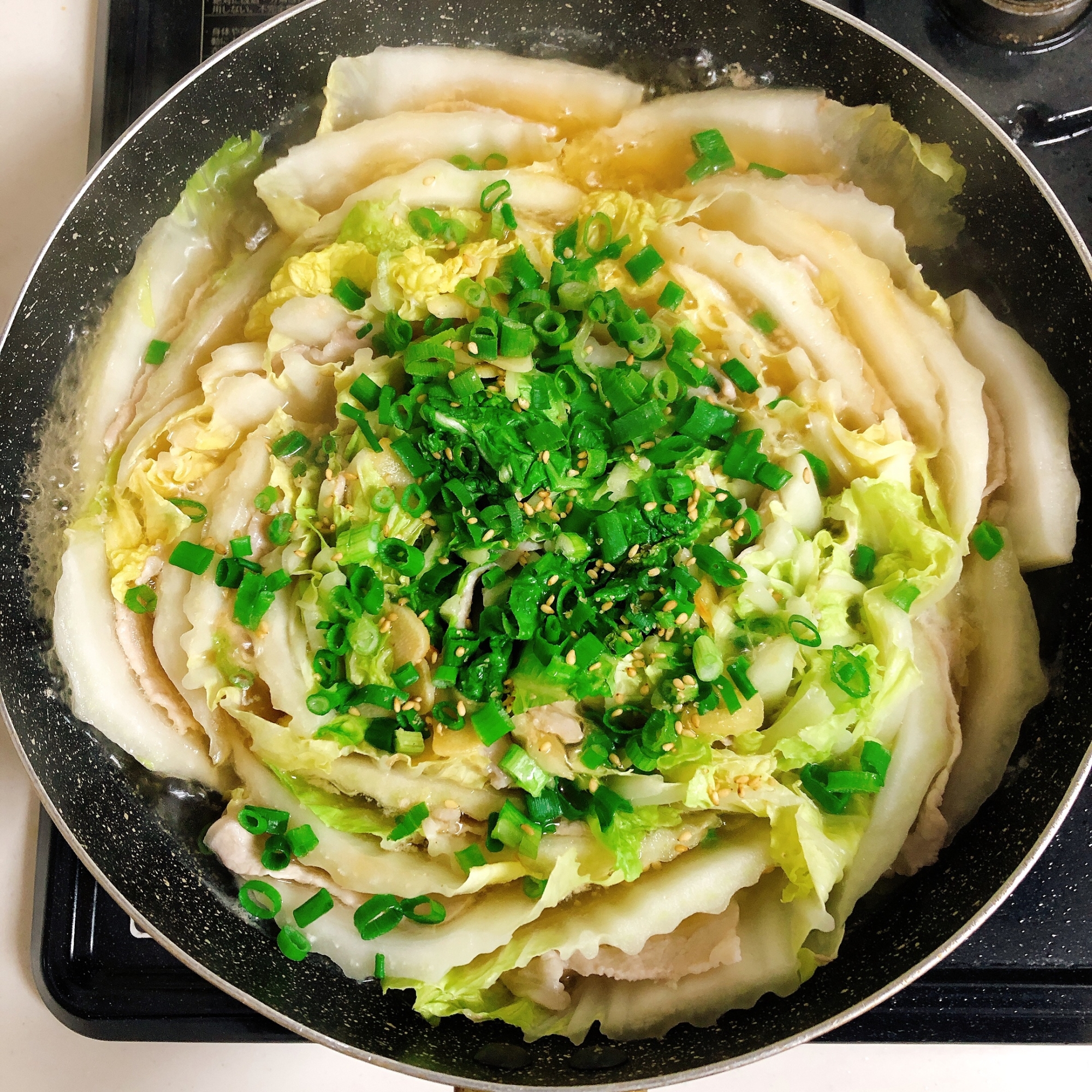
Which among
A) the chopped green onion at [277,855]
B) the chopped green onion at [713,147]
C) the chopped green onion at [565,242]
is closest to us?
the chopped green onion at [277,855]

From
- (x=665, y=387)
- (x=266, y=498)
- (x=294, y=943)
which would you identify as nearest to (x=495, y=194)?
(x=665, y=387)

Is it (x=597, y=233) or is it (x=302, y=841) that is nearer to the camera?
(x=302, y=841)

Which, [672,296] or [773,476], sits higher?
[672,296]

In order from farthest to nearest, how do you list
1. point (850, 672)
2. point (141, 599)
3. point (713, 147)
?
point (713, 147) < point (141, 599) < point (850, 672)

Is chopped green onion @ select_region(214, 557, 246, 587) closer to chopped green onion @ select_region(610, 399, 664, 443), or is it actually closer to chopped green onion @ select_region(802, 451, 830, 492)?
chopped green onion @ select_region(610, 399, 664, 443)

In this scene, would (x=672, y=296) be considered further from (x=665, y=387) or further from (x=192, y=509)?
(x=192, y=509)

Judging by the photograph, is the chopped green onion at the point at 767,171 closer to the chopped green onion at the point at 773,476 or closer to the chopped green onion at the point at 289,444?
the chopped green onion at the point at 773,476

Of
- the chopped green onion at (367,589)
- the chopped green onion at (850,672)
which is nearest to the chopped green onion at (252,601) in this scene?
the chopped green onion at (367,589)

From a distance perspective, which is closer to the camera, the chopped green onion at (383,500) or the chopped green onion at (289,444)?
the chopped green onion at (383,500)
